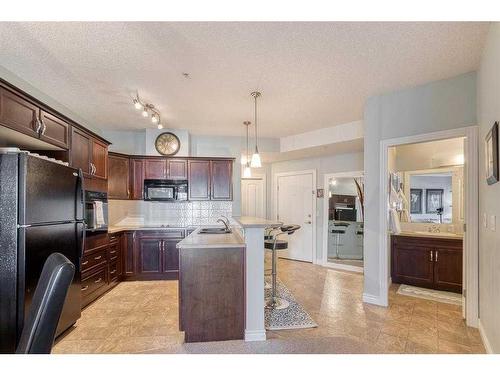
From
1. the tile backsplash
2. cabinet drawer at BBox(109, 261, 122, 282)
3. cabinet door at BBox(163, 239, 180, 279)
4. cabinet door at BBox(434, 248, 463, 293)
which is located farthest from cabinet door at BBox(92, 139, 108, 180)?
cabinet door at BBox(434, 248, 463, 293)

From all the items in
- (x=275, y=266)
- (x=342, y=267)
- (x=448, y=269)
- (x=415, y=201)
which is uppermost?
(x=415, y=201)

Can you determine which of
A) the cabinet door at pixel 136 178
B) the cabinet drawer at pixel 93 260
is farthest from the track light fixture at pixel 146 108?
the cabinet drawer at pixel 93 260

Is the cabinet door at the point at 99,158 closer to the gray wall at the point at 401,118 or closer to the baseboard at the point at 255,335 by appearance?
the baseboard at the point at 255,335

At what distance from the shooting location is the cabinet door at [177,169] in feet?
15.8

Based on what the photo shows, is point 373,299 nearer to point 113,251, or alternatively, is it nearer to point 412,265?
point 412,265

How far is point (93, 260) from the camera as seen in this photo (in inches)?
132

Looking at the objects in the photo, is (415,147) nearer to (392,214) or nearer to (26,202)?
(392,214)

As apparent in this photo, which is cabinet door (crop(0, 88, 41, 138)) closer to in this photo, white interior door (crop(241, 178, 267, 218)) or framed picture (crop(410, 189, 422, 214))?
white interior door (crop(241, 178, 267, 218))

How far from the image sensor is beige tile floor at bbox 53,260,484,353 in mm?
2332

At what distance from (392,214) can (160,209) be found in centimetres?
385

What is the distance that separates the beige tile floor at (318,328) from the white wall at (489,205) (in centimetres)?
36

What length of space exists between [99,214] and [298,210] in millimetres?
3905

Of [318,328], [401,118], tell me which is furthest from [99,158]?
[401,118]
